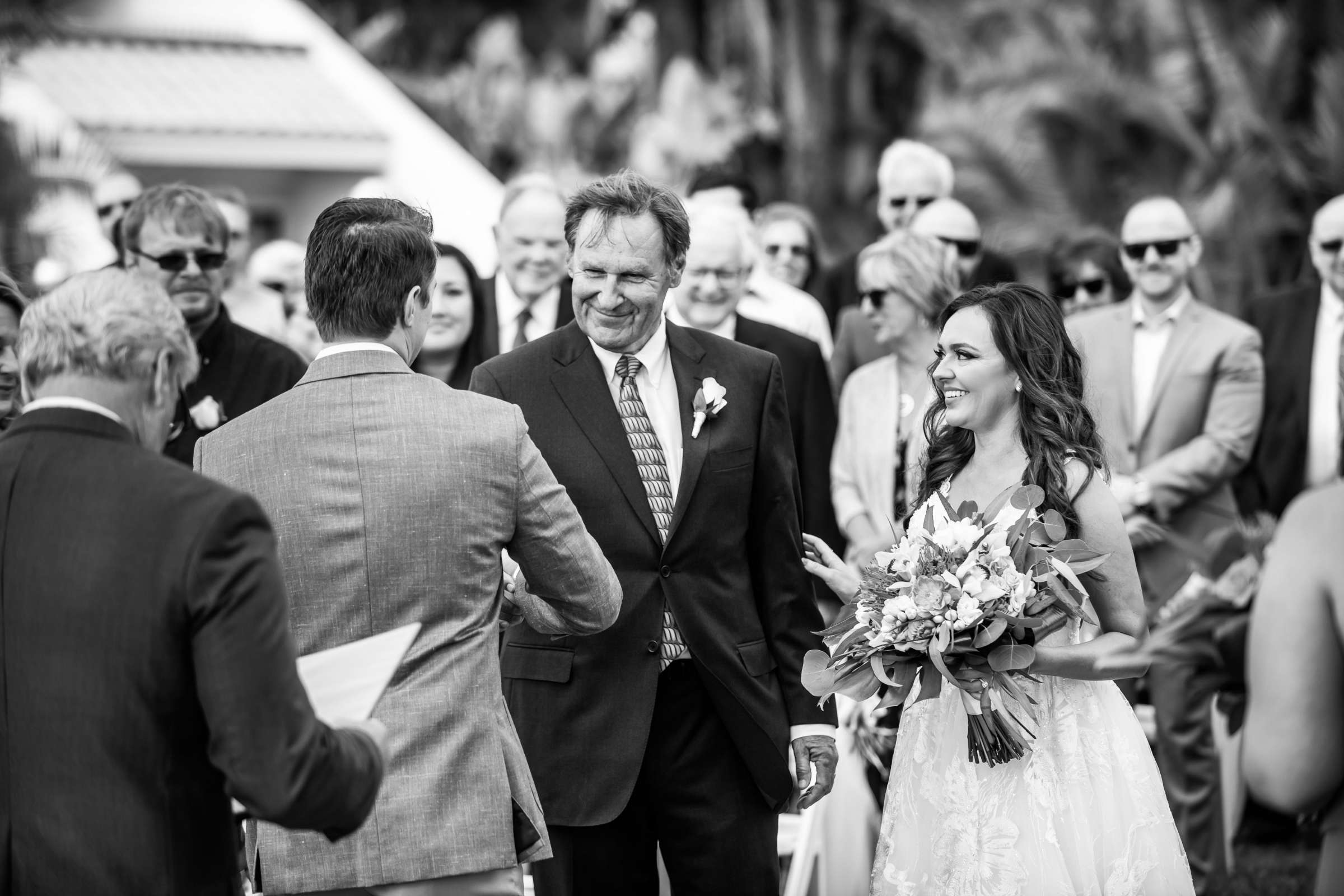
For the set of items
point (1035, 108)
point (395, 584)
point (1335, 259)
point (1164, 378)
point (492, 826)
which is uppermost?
point (1035, 108)

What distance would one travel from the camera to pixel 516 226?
6.93 metres

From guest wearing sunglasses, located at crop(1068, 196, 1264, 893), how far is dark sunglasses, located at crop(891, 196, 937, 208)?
113cm

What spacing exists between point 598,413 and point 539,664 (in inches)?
27.1

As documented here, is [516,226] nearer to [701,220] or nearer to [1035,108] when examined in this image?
[701,220]

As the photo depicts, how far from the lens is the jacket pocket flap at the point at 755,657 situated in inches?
177

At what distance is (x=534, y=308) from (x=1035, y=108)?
39.6ft

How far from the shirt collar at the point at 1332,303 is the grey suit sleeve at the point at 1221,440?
679mm

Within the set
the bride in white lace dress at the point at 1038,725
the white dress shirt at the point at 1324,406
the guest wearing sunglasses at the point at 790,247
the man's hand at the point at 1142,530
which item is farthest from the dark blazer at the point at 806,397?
the white dress shirt at the point at 1324,406

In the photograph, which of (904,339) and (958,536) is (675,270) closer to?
(958,536)

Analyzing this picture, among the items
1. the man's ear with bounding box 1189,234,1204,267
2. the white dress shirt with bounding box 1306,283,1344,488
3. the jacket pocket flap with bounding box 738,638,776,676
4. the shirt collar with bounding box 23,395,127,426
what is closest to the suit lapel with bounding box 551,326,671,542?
the jacket pocket flap with bounding box 738,638,776,676

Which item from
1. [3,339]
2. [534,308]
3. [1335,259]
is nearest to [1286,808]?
[3,339]

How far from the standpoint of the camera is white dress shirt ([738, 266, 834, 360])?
26.5 feet

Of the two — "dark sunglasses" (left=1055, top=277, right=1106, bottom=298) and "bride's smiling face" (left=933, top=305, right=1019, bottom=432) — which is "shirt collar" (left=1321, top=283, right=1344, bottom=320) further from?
"bride's smiling face" (left=933, top=305, right=1019, bottom=432)

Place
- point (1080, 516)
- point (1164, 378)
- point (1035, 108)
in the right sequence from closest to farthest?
point (1080, 516), point (1164, 378), point (1035, 108)
